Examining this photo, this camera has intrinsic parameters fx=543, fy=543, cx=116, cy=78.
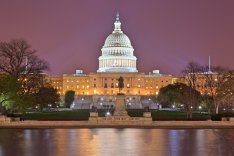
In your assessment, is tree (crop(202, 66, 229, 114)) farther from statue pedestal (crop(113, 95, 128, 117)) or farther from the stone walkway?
the stone walkway

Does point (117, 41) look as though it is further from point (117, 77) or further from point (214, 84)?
point (214, 84)

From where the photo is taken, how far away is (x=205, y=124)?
54.8m

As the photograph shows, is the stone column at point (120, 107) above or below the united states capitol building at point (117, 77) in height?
below

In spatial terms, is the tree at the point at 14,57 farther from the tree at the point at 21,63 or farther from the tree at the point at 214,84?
the tree at the point at 214,84

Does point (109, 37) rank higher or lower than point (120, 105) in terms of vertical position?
higher

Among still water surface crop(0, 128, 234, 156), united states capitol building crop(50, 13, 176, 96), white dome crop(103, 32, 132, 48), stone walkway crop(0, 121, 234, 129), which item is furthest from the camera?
white dome crop(103, 32, 132, 48)

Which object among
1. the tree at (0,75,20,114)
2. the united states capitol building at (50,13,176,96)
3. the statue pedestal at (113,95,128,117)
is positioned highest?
the united states capitol building at (50,13,176,96)

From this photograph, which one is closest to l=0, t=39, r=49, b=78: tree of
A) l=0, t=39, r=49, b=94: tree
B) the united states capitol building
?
l=0, t=39, r=49, b=94: tree

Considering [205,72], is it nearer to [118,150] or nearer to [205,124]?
[205,124]

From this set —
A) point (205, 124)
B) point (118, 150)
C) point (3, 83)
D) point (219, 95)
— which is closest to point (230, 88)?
point (219, 95)

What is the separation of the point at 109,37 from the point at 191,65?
9787 centimetres

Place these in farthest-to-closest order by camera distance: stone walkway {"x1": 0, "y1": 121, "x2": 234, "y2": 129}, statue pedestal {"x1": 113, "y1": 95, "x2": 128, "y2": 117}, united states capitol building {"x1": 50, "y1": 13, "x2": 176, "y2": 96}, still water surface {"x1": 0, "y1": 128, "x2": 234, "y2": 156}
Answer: united states capitol building {"x1": 50, "y1": 13, "x2": 176, "y2": 96}, statue pedestal {"x1": 113, "y1": 95, "x2": 128, "y2": 117}, stone walkway {"x1": 0, "y1": 121, "x2": 234, "y2": 129}, still water surface {"x1": 0, "y1": 128, "x2": 234, "y2": 156}

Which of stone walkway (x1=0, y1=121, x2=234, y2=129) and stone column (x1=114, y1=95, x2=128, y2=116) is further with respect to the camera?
stone column (x1=114, y1=95, x2=128, y2=116)

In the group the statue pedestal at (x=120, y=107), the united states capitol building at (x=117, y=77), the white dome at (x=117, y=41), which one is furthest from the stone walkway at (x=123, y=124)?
the white dome at (x=117, y=41)
